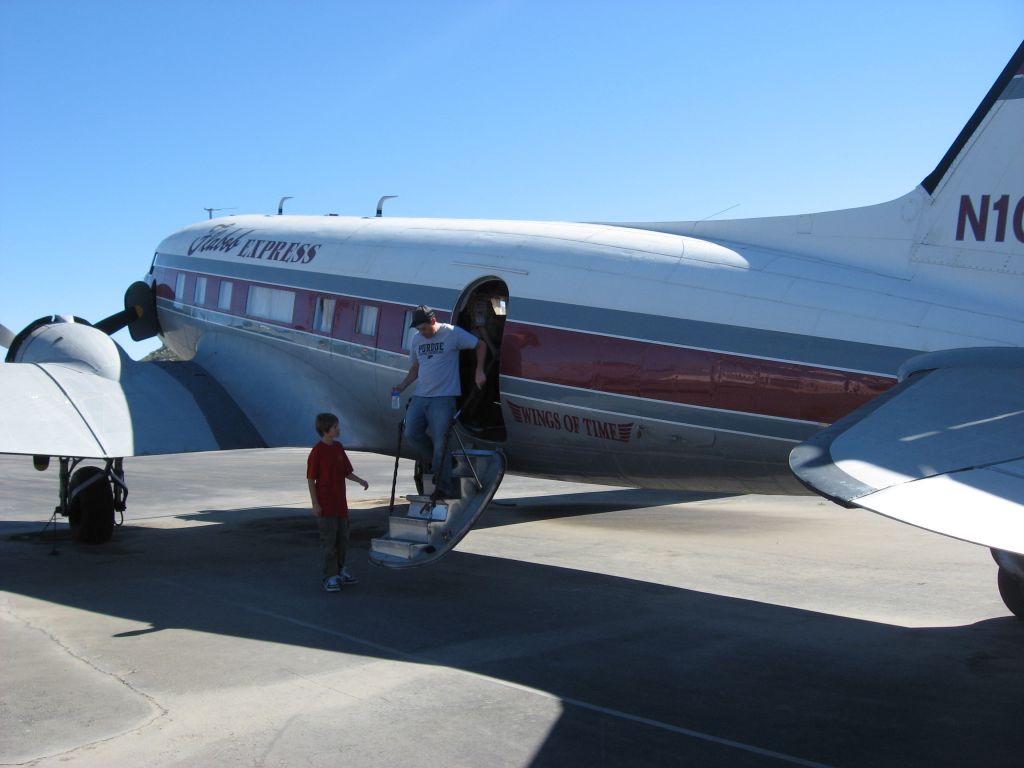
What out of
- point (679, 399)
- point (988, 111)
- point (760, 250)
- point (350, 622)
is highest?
point (988, 111)

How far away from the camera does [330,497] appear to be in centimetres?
922

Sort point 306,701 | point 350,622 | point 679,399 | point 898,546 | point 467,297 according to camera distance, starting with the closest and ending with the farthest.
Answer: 1. point 306,701
2. point 350,622
3. point 679,399
4. point 467,297
5. point 898,546

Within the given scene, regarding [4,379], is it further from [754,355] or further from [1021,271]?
[1021,271]

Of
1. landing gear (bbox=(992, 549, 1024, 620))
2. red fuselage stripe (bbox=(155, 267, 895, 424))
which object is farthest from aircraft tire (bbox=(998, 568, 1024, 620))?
red fuselage stripe (bbox=(155, 267, 895, 424))

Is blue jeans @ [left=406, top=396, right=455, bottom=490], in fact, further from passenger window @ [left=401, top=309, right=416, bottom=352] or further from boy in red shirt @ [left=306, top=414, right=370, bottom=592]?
passenger window @ [left=401, top=309, right=416, bottom=352]

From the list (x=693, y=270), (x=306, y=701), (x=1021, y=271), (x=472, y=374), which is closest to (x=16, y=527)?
(x=472, y=374)

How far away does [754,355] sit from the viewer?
8305 mm

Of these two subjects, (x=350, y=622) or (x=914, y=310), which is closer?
(x=914, y=310)

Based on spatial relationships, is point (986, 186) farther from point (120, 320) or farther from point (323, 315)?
A: point (120, 320)

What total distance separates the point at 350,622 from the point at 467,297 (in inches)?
156

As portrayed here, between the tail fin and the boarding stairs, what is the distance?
4.48 meters

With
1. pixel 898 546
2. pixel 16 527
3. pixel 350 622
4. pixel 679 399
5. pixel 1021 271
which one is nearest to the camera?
pixel 1021 271

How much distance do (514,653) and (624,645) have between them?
0.88 metres

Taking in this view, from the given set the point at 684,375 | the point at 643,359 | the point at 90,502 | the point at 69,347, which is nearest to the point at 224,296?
the point at 69,347
